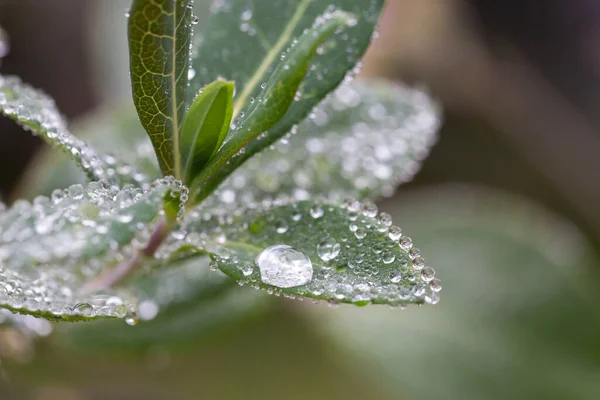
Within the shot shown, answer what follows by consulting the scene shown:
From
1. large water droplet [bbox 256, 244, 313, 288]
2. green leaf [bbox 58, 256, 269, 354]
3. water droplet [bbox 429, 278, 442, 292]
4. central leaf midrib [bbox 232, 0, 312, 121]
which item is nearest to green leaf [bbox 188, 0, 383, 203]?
central leaf midrib [bbox 232, 0, 312, 121]

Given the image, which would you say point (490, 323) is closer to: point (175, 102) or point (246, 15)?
point (246, 15)

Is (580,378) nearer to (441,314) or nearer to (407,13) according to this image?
(441,314)

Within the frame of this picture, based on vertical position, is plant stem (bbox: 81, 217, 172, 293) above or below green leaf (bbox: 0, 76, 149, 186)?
below

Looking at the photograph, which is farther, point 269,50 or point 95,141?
point 95,141

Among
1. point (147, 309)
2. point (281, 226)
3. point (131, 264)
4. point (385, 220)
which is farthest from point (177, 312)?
point (385, 220)

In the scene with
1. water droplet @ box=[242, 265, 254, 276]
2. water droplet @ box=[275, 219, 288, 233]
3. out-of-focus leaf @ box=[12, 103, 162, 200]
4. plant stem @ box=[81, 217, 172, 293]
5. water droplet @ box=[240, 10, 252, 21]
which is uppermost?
out-of-focus leaf @ box=[12, 103, 162, 200]

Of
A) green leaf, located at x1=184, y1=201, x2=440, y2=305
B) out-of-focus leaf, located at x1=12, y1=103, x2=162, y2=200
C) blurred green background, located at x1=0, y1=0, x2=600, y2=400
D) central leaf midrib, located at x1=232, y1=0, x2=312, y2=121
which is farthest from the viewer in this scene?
blurred green background, located at x1=0, y1=0, x2=600, y2=400

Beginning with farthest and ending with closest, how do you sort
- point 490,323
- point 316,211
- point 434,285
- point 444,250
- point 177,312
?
point 444,250 < point 490,323 < point 177,312 < point 316,211 < point 434,285

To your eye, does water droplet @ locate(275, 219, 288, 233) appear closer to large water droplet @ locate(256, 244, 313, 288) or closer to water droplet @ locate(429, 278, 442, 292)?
large water droplet @ locate(256, 244, 313, 288)
